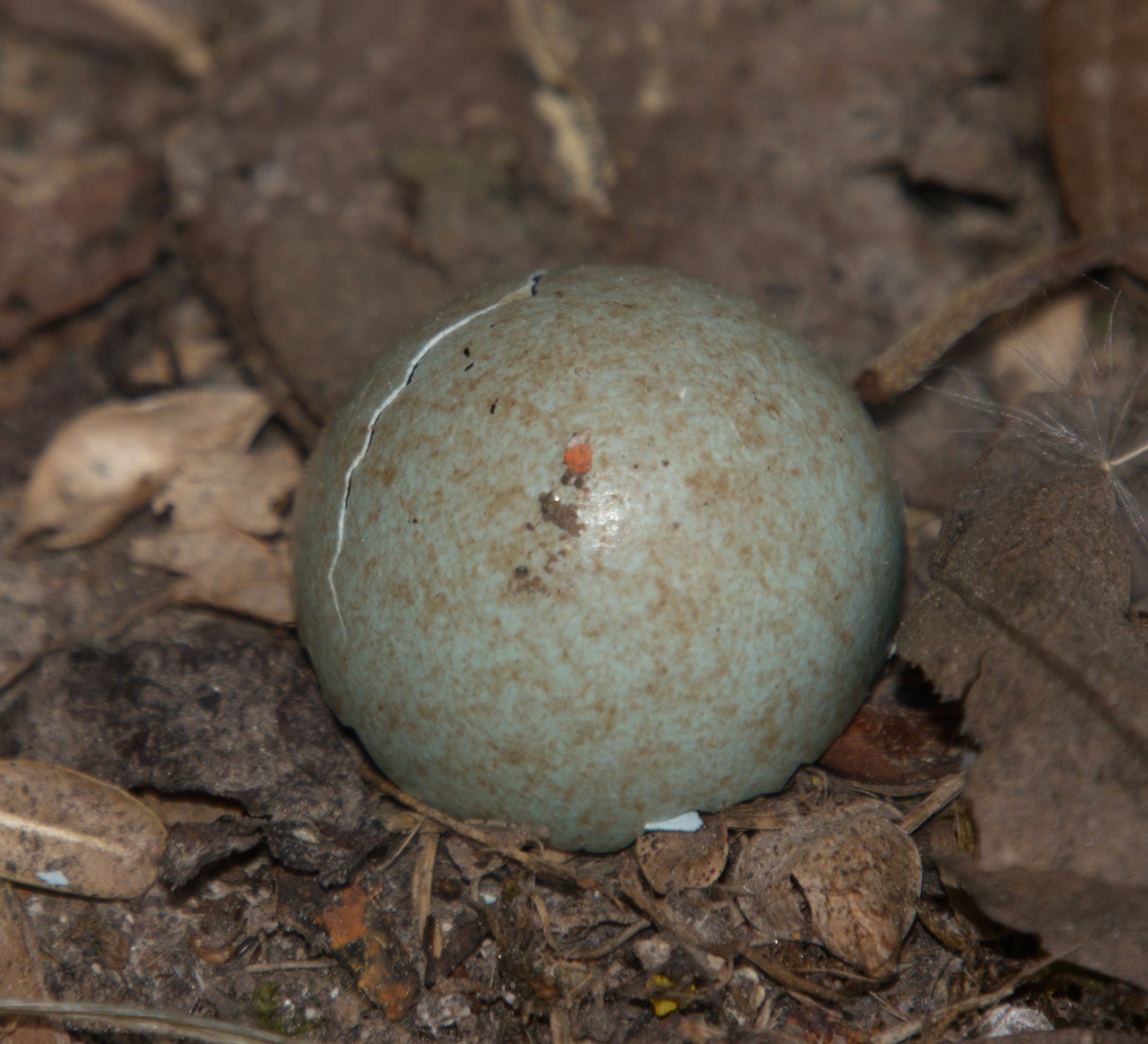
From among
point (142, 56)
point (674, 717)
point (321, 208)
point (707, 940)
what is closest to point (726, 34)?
point (321, 208)

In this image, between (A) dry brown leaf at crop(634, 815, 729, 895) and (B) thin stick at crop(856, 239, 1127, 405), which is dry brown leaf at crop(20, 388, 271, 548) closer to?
(A) dry brown leaf at crop(634, 815, 729, 895)

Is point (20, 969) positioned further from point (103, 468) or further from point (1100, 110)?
point (1100, 110)

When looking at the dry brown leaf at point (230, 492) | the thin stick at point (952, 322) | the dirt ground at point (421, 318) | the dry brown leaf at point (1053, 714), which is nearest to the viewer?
the dry brown leaf at point (1053, 714)

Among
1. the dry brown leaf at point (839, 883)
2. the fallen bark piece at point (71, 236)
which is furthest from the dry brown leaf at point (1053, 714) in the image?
the fallen bark piece at point (71, 236)

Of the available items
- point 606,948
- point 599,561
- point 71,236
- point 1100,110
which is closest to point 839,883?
point 606,948

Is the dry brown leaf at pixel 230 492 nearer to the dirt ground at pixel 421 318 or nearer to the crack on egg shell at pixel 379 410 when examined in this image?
the dirt ground at pixel 421 318

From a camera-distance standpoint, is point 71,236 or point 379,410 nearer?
point 379,410

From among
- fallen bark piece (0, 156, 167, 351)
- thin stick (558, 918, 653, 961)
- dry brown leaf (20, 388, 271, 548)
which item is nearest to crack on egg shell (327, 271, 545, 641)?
thin stick (558, 918, 653, 961)

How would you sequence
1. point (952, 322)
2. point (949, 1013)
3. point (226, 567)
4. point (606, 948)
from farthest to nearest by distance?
1. point (226, 567)
2. point (952, 322)
3. point (606, 948)
4. point (949, 1013)
